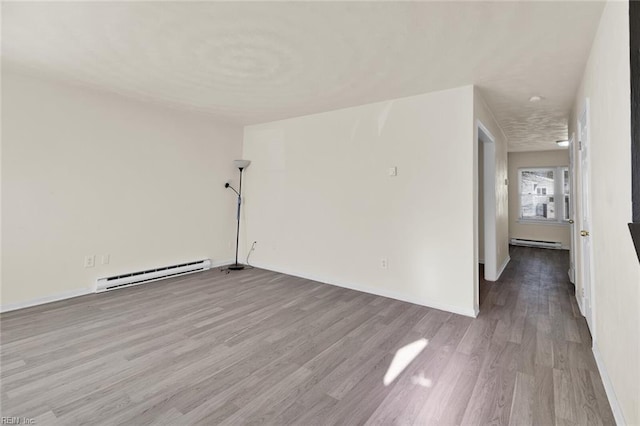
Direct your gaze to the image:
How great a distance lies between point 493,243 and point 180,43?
15.0ft

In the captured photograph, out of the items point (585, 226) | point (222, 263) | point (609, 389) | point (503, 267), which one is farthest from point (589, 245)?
point (222, 263)

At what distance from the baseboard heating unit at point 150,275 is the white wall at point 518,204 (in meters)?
7.51

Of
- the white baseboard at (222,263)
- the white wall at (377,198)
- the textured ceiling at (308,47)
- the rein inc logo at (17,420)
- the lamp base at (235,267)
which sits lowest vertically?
the rein inc logo at (17,420)

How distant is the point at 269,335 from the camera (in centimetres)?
249

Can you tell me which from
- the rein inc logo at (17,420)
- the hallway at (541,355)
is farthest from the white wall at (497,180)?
the rein inc logo at (17,420)

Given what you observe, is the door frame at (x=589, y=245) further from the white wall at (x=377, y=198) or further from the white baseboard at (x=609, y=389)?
the white wall at (x=377, y=198)

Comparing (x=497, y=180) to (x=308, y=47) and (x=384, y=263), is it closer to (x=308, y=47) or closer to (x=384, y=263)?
(x=384, y=263)

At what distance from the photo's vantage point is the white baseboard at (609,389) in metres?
1.47

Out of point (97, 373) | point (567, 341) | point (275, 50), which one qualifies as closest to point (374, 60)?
point (275, 50)

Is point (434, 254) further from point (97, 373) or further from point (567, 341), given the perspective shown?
point (97, 373)

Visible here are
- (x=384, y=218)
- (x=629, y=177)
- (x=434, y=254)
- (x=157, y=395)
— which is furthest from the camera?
(x=384, y=218)

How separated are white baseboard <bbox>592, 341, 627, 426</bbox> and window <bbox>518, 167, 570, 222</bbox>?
6040 millimetres

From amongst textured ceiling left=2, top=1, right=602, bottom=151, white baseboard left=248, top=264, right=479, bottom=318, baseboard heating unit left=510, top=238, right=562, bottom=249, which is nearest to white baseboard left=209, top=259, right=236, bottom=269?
white baseboard left=248, top=264, right=479, bottom=318

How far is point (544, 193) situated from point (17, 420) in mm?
9224
